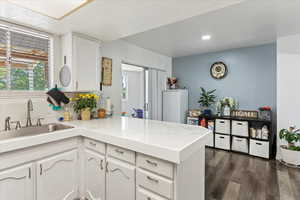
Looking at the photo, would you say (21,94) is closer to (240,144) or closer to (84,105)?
(84,105)

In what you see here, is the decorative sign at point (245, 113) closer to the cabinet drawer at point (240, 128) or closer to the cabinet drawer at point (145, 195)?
the cabinet drawer at point (240, 128)

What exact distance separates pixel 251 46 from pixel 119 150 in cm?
380

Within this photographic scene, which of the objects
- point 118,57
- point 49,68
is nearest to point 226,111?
point 118,57

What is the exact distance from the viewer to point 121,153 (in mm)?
1367

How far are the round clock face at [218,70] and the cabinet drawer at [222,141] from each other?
1520 mm

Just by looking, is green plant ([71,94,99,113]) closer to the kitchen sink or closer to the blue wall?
the kitchen sink

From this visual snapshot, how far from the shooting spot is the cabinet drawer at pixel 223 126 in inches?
135

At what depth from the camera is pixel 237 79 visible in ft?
12.2

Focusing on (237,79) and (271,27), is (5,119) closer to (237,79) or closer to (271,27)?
(271,27)

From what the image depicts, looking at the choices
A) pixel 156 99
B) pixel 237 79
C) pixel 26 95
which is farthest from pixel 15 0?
pixel 237 79

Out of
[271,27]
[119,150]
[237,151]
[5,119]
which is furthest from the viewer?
[237,151]

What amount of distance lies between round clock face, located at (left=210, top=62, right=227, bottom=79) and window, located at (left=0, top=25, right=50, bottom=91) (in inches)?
144

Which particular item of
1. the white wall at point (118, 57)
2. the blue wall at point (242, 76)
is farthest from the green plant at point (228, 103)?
the white wall at point (118, 57)

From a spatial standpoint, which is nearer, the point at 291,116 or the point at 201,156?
the point at 201,156
